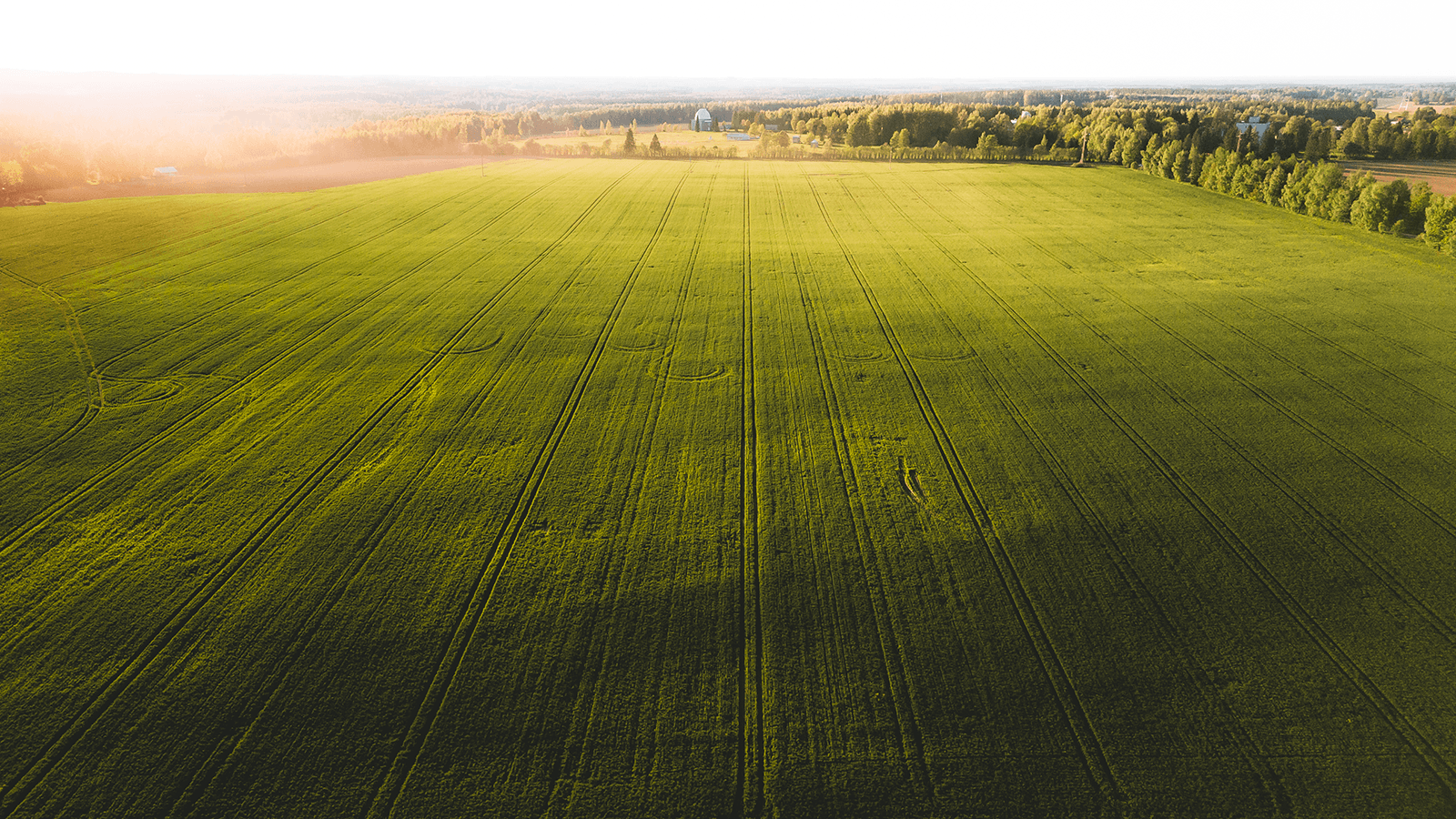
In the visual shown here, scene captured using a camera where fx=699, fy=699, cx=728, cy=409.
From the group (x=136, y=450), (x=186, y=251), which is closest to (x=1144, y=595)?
(x=136, y=450)

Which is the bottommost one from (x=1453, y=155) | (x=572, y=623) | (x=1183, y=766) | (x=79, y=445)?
(x=1183, y=766)

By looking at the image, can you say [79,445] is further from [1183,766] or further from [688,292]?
[1183,766]

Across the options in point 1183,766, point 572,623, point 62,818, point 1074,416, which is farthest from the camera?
point 1074,416

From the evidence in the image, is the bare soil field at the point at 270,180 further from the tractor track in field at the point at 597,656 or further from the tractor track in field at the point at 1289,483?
the tractor track in field at the point at 1289,483

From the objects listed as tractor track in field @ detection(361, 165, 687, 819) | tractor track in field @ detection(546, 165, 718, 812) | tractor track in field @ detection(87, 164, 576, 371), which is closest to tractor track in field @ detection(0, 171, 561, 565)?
tractor track in field @ detection(87, 164, 576, 371)

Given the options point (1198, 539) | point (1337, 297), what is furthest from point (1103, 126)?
point (1198, 539)

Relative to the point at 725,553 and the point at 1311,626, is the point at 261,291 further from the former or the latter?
the point at 1311,626
